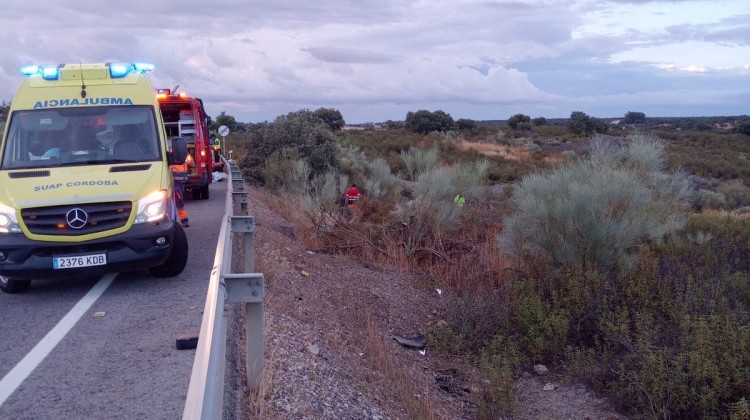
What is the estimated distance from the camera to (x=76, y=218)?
25.9ft

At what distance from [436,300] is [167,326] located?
16.8 ft

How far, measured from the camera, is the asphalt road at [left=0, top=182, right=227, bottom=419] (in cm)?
525

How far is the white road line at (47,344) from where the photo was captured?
5.66 metres

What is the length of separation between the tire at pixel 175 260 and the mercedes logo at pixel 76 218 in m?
1.19

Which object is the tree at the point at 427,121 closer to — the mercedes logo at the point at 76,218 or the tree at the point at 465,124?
the tree at the point at 465,124

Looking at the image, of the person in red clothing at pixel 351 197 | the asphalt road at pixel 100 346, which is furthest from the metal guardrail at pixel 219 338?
the person in red clothing at pixel 351 197

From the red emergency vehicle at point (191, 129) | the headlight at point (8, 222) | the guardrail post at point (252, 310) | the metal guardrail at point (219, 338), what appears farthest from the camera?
the red emergency vehicle at point (191, 129)

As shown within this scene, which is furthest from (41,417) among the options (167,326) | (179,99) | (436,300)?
(179,99)

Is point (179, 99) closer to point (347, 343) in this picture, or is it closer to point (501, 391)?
point (347, 343)

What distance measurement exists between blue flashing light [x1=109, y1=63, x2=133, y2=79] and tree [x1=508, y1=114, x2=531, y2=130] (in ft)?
192

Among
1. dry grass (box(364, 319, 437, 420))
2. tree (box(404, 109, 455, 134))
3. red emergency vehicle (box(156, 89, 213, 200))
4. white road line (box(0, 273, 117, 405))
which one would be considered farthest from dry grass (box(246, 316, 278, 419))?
tree (box(404, 109, 455, 134))

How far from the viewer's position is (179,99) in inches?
724

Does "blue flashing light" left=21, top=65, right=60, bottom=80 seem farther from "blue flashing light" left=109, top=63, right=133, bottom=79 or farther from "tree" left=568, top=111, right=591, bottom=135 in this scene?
"tree" left=568, top=111, right=591, bottom=135

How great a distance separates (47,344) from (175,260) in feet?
8.13
